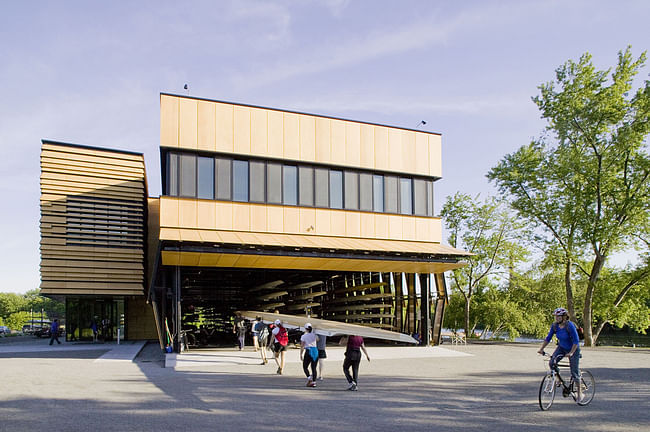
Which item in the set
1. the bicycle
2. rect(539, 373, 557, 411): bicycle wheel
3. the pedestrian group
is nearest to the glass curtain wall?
the pedestrian group

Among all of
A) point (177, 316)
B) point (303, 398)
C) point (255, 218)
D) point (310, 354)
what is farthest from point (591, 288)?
point (303, 398)

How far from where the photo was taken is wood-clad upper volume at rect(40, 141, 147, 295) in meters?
27.1

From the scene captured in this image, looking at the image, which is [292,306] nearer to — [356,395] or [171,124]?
[171,124]

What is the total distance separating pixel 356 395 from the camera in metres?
11.9

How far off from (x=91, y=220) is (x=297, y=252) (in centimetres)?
1251

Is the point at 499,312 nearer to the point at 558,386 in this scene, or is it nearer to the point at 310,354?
the point at 310,354

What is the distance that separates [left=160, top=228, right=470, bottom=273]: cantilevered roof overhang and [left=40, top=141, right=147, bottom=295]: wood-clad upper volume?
27.5ft

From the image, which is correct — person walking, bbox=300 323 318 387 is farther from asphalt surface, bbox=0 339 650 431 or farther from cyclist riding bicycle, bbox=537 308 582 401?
cyclist riding bicycle, bbox=537 308 582 401

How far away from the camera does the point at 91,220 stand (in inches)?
1111

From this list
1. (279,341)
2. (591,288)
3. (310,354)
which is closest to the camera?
(310,354)

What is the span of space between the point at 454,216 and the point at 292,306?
15.8 m

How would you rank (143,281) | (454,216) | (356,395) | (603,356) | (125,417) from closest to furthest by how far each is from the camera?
(125,417), (356,395), (603,356), (143,281), (454,216)

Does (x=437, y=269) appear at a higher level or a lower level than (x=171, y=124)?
lower

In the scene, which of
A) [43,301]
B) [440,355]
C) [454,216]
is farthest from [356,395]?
[43,301]
